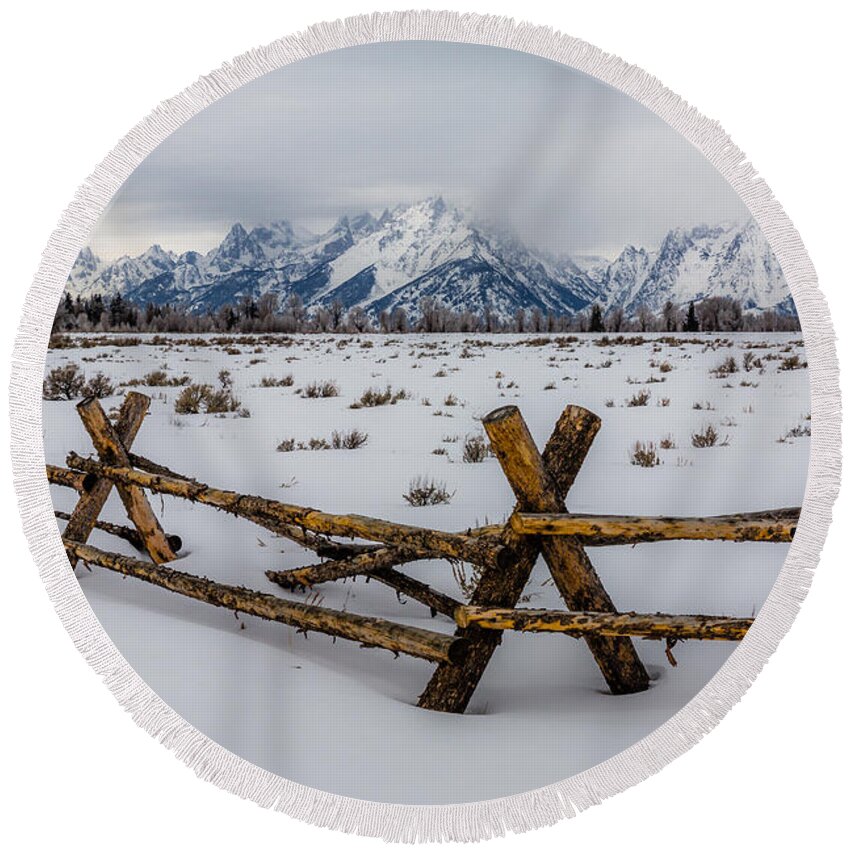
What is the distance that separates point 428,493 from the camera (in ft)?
9.06

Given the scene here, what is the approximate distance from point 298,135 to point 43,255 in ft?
2.33

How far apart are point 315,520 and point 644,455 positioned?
2.82ft

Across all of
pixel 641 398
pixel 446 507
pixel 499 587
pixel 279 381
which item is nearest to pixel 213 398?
pixel 279 381

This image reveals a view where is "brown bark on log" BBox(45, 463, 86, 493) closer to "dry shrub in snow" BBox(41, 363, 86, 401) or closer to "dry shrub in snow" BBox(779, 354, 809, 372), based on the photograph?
"dry shrub in snow" BBox(41, 363, 86, 401)

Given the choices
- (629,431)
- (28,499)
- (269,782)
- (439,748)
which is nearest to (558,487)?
(629,431)

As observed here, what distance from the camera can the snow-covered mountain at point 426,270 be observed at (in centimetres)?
270

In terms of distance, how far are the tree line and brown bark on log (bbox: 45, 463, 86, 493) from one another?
1.66ft

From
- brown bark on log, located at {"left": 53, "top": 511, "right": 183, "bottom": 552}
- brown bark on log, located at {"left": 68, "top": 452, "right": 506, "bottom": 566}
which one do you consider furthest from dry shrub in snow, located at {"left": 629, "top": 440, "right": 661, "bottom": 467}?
brown bark on log, located at {"left": 53, "top": 511, "right": 183, "bottom": 552}

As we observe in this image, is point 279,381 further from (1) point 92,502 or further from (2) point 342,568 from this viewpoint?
(1) point 92,502

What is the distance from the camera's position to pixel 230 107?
2.69 m

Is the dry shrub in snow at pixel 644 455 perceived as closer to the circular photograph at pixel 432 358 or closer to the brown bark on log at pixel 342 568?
the circular photograph at pixel 432 358

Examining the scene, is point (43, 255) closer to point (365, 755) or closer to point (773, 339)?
point (365, 755)

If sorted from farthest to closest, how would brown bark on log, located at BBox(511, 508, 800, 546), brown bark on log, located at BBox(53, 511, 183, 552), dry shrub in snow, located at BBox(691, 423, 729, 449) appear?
brown bark on log, located at BBox(53, 511, 183, 552) < dry shrub in snow, located at BBox(691, 423, 729, 449) < brown bark on log, located at BBox(511, 508, 800, 546)

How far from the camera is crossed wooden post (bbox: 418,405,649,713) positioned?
7.70ft
